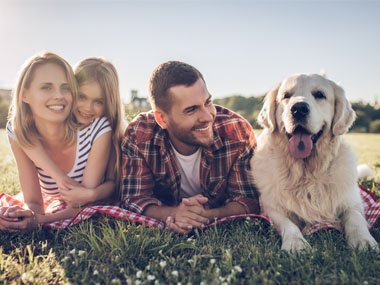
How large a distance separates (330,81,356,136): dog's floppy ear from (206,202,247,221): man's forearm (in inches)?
39.3

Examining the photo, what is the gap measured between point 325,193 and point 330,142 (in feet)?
1.35

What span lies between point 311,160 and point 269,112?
0.54 m

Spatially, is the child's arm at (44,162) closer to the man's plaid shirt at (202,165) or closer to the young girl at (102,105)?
the young girl at (102,105)

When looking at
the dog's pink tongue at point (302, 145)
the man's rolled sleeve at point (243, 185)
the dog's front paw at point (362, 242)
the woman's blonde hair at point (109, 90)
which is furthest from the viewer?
the woman's blonde hair at point (109, 90)

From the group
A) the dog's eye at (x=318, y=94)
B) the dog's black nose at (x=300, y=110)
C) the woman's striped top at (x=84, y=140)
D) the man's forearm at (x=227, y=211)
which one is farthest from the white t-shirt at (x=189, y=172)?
the dog's eye at (x=318, y=94)

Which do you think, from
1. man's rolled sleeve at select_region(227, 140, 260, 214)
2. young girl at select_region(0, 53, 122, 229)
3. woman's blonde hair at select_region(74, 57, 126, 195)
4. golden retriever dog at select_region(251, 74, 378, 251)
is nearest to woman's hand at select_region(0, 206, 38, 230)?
young girl at select_region(0, 53, 122, 229)

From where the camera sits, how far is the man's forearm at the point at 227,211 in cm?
318

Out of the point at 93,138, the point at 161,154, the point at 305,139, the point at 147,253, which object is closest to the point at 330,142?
the point at 305,139

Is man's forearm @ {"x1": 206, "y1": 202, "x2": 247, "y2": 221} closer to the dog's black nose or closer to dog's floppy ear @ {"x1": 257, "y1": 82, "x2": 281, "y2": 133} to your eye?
dog's floppy ear @ {"x1": 257, "y1": 82, "x2": 281, "y2": 133}

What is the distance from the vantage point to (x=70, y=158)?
374cm

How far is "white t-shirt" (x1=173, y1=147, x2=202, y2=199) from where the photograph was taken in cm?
358

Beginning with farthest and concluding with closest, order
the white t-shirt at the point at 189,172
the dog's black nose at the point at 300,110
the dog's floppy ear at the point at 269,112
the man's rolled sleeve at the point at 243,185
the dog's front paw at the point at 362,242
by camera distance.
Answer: the white t-shirt at the point at 189,172
the man's rolled sleeve at the point at 243,185
the dog's floppy ear at the point at 269,112
the dog's black nose at the point at 300,110
the dog's front paw at the point at 362,242

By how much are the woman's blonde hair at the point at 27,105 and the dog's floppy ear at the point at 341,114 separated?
230cm

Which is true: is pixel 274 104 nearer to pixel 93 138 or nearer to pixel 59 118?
pixel 93 138
